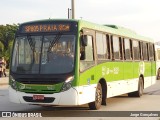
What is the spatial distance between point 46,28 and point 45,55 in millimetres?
879

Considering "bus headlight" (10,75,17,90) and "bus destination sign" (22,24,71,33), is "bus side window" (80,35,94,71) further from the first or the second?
"bus headlight" (10,75,17,90)

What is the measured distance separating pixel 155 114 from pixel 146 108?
65.5 inches

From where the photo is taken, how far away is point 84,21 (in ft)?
45.1

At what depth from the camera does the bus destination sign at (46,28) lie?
1324cm

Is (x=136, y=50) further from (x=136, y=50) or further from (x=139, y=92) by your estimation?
(x=139, y=92)

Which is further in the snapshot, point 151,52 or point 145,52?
point 151,52

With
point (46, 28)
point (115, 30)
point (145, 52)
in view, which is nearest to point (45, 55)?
point (46, 28)

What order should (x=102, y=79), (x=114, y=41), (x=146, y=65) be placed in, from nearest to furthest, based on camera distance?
(x=102, y=79), (x=114, y=41), (x=146, y=65)

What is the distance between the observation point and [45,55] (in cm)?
1298

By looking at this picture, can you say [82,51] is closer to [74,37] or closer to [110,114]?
[74,37]

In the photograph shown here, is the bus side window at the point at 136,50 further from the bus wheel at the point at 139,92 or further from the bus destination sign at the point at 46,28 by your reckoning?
the bus destination sign at the point at 46,28

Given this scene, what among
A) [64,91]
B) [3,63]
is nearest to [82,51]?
[64,91]

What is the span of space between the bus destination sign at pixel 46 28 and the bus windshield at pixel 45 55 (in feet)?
0.65

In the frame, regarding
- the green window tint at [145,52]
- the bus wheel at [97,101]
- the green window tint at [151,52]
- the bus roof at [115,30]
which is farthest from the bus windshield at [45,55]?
the green window tint at [151,52]
